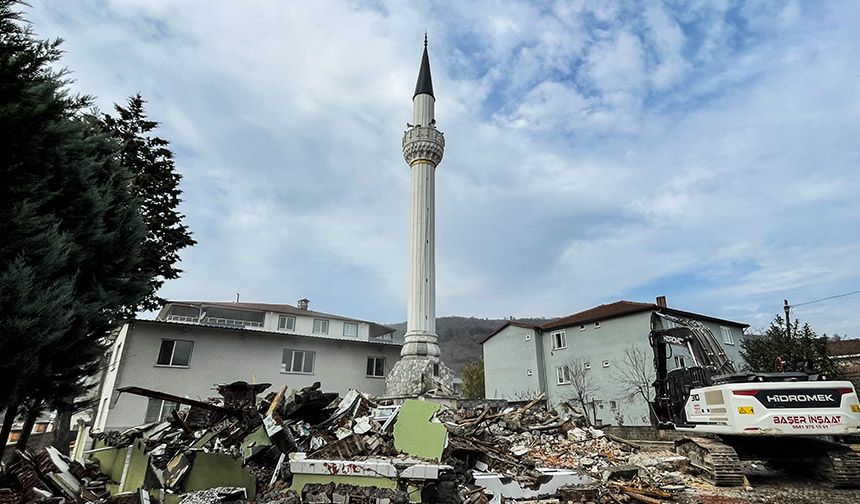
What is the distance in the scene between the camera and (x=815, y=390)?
8586mm

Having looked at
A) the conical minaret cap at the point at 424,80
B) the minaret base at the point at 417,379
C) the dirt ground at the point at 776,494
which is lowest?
the dirt ground at the point at 776,494

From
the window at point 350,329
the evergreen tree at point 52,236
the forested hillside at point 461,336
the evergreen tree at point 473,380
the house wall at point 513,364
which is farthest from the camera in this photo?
the forested hillside at point 461,336

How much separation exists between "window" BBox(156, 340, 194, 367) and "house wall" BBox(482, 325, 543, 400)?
21.1m

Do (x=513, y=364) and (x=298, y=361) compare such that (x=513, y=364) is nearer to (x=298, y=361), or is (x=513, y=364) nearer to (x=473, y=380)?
(x=473, y=380)

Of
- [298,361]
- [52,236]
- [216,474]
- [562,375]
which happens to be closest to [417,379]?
[298,361]

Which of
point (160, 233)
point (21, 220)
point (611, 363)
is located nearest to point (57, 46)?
point (21, 220)

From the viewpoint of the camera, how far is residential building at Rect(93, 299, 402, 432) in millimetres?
19688

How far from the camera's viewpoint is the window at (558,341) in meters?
31.9

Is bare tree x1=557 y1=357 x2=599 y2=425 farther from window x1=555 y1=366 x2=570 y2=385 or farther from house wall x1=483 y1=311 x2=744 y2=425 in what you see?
window x1=555 y1=366 x2=570 y2=385

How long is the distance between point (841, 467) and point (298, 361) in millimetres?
21069

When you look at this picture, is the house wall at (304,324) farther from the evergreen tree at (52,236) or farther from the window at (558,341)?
the evergreen tree at (52,236)

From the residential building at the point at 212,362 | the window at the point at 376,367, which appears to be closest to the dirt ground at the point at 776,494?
the residential building at the point at 212,362

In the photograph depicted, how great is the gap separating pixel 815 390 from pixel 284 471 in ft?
32.7

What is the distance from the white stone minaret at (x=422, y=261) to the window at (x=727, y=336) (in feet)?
64.7
